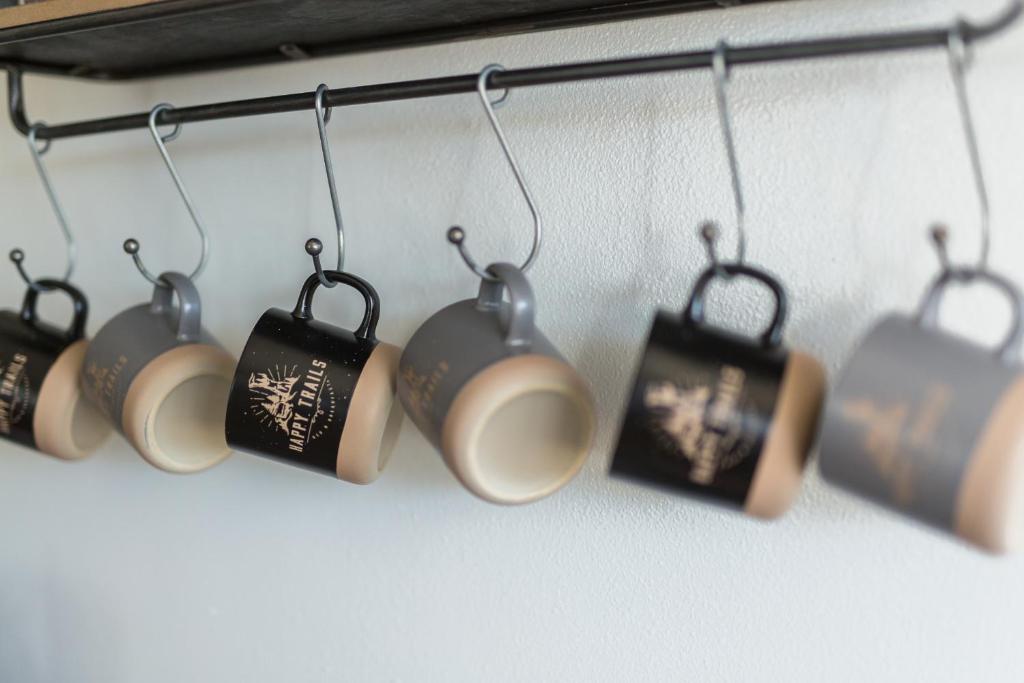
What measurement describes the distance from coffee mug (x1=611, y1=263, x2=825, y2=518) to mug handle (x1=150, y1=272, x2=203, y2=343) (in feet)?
1.51

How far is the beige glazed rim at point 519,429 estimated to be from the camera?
65 cm

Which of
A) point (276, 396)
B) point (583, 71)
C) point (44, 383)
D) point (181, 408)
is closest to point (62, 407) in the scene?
point (44, 383)

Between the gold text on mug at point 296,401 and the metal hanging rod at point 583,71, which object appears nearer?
the metal hanging rod at point 583,71

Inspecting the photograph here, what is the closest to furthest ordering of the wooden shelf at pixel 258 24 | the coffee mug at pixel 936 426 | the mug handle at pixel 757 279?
the coffee mug at pixel 936 426 < the mug handle at pixel 757 279 < the wooden shelf at pixel 258 24

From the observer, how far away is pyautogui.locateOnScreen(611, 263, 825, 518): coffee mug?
59cm

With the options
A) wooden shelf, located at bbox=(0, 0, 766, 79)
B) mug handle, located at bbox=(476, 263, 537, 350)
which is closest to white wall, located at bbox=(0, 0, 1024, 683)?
wooden shelf, located at bbox=(0, 0, 766, 79)

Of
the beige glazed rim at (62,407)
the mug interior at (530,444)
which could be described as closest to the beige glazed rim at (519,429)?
the mug interior at (530,444)

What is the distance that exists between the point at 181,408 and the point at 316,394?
198 millimetres

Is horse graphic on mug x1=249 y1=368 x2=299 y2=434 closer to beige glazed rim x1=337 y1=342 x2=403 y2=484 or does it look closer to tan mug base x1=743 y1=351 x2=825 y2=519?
beige glazed rim x1=337 y1=342 x2=403 y2=484

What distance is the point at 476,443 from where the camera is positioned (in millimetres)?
657

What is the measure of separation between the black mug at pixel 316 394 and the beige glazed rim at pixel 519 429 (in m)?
0.10

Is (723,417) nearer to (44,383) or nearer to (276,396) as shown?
(276,396)

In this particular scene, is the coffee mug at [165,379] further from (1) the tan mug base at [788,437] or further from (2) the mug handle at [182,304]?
(1) the tan mug base at [788,437]

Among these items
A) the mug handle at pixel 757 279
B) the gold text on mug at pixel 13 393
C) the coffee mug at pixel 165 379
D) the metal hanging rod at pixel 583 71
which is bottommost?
the gold text on mug at pixel 13 393
